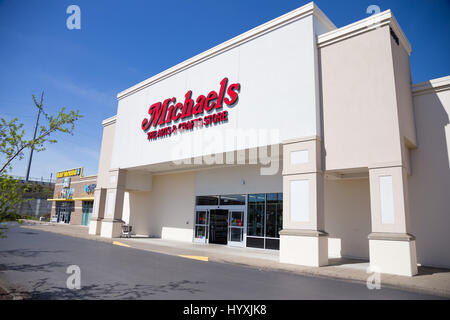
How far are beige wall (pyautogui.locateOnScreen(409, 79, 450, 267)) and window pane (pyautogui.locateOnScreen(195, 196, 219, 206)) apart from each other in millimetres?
11119

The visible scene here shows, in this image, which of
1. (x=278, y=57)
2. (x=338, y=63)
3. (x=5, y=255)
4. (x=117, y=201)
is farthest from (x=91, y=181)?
(x=338, y=63)

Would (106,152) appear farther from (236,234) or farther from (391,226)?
(391,226)

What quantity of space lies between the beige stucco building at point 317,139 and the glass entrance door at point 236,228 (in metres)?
0.08

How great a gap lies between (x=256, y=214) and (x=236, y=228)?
1.75 meters

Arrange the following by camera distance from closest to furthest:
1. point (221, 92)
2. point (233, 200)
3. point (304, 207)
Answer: point (304, 207) < point (221, 92) < point (233, 200)

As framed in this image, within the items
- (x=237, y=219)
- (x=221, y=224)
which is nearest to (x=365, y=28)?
(x=237, y=219)

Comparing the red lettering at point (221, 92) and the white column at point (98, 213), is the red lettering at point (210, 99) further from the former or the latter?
the white column at point (98, 213)

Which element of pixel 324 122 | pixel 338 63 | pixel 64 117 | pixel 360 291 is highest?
pixel 338 63

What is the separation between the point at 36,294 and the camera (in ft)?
21.2

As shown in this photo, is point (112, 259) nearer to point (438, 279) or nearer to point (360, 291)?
point (360, 291)

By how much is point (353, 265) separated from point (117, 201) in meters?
16.3

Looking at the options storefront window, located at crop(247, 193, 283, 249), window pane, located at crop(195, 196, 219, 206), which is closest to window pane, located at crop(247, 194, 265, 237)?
storefront window, located at crop(247, 193, 283, 249)

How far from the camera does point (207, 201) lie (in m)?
20.5

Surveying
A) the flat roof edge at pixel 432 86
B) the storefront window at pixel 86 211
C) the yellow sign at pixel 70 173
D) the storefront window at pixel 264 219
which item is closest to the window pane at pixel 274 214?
the storefront window at pixel 264 219
